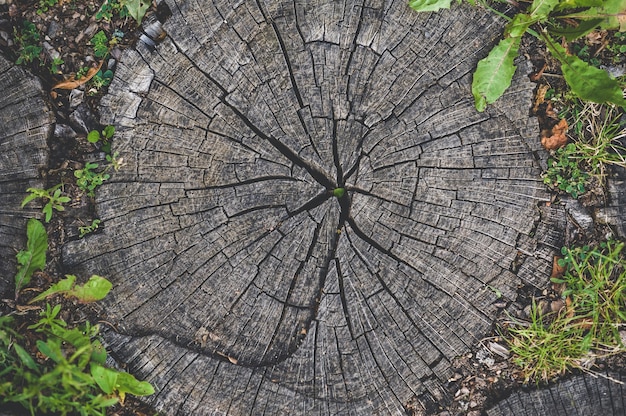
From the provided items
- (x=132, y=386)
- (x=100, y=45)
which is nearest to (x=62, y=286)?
(x=132, y=386)

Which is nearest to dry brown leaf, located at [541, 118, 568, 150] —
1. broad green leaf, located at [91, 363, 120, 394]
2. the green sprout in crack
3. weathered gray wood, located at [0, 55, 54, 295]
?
the green sprout in crack

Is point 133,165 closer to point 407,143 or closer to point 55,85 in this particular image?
point 55,85

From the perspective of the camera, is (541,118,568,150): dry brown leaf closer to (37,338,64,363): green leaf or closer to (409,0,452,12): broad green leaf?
(409,0,452,12): broad green leaf

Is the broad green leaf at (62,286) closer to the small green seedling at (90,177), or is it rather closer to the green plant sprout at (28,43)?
the small green seedling at (90,177)

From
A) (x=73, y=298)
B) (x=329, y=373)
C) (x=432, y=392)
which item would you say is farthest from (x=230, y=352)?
(x=432, y=392)

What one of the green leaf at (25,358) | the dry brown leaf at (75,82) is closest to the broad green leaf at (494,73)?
the dry brown leaf at (75,82)

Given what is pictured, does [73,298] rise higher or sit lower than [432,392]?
higher

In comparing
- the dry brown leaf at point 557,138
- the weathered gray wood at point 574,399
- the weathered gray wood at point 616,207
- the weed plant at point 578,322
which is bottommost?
the weathered gray wood at point 574,399
